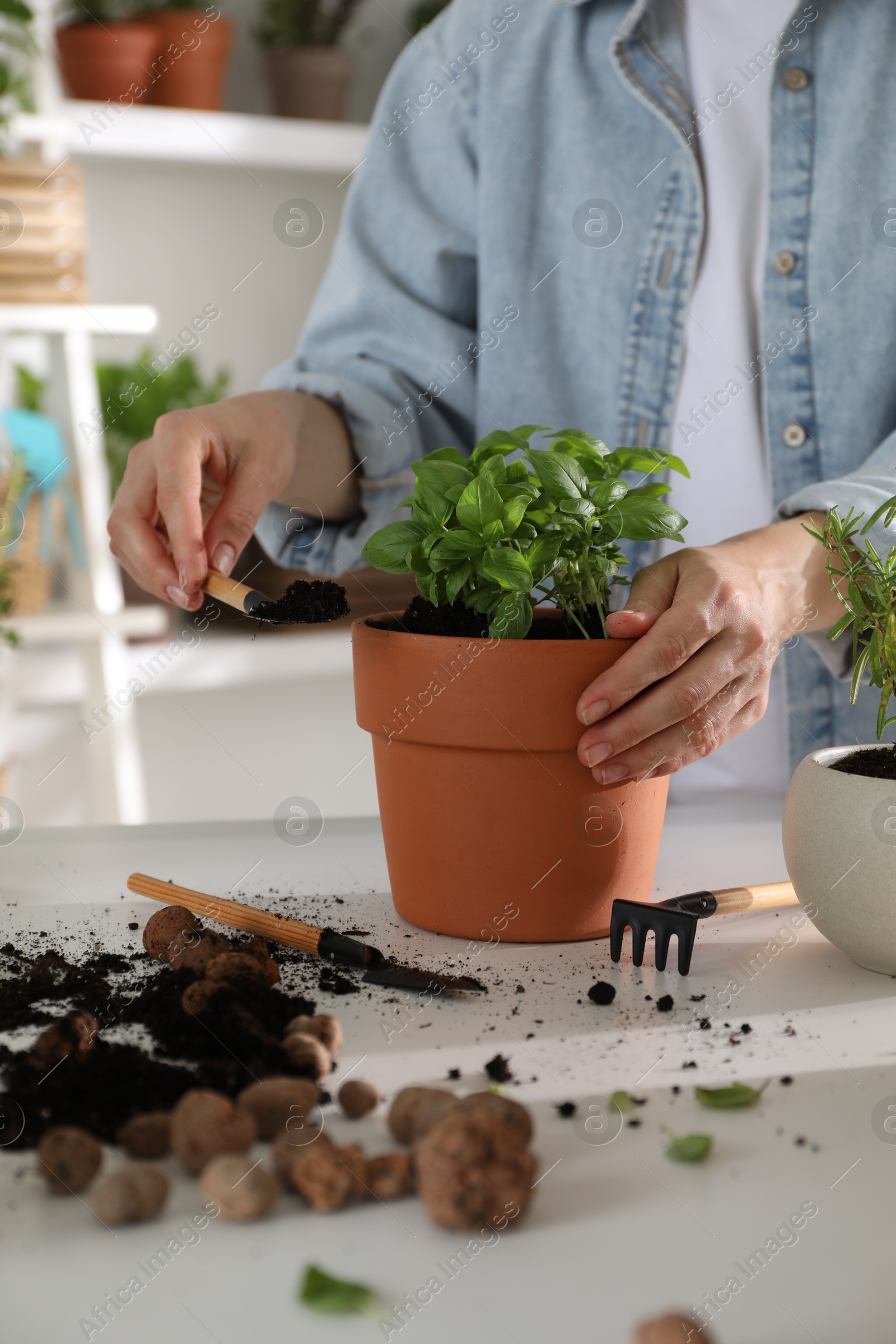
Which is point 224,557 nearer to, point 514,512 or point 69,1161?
point 514,512

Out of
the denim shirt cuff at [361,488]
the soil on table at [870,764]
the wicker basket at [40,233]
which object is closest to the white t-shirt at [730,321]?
the denim shirt cuff at [361,488]

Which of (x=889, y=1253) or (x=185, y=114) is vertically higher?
(x=185, y=114)

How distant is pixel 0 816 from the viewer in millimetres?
1590

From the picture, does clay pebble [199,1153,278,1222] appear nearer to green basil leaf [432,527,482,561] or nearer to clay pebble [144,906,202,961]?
clay pebble [144,906,202,961]

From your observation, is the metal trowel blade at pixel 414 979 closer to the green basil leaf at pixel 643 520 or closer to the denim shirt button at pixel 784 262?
the green basil leaf at pixel 643 520

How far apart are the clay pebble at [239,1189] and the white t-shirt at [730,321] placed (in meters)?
0.75

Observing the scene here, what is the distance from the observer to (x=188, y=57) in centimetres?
203

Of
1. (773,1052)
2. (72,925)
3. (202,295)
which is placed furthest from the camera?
(202,295)

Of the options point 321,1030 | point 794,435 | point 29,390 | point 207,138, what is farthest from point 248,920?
point 207,138

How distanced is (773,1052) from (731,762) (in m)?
0.63

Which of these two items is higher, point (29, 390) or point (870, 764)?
point (29, 390)

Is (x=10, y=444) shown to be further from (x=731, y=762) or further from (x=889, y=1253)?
(x=889, y=1253)

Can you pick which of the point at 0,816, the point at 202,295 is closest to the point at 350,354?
the point at 0,816

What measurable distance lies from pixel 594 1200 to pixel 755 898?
0.32 metres
